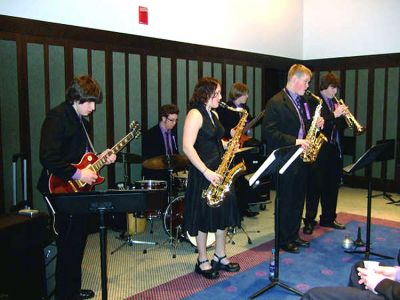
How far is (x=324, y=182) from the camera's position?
5301 millimetres

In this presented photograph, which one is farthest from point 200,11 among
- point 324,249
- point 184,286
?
point 184,286

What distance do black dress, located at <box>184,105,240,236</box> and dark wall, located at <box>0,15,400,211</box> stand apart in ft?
7.14

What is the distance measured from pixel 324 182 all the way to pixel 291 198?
1114 millimetres

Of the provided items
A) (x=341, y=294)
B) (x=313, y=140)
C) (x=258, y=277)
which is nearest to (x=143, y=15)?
(x=313, y=140)

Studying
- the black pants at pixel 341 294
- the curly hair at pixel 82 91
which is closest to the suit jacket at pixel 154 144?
the curly hair at pixel 82 91

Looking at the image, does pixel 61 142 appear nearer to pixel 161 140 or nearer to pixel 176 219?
pixel 176 219

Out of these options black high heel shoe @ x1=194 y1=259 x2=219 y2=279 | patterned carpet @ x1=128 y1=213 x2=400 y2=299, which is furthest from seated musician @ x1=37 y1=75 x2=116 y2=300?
black high heel shoe @ x1=194 y1=259 x2=219 y2=279

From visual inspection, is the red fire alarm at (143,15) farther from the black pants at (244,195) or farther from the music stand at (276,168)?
the music stand at (276,168)

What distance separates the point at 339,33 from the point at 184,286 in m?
6.55

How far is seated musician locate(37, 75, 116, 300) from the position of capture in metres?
3.06

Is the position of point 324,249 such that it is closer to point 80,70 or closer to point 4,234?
point 4,234

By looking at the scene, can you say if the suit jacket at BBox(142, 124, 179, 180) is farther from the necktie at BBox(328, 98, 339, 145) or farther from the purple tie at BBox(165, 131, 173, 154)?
the necktie at BBox(328, 98, 339, 145)

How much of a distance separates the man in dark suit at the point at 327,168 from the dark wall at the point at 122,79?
7.46ft

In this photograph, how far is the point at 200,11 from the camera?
656 cm
